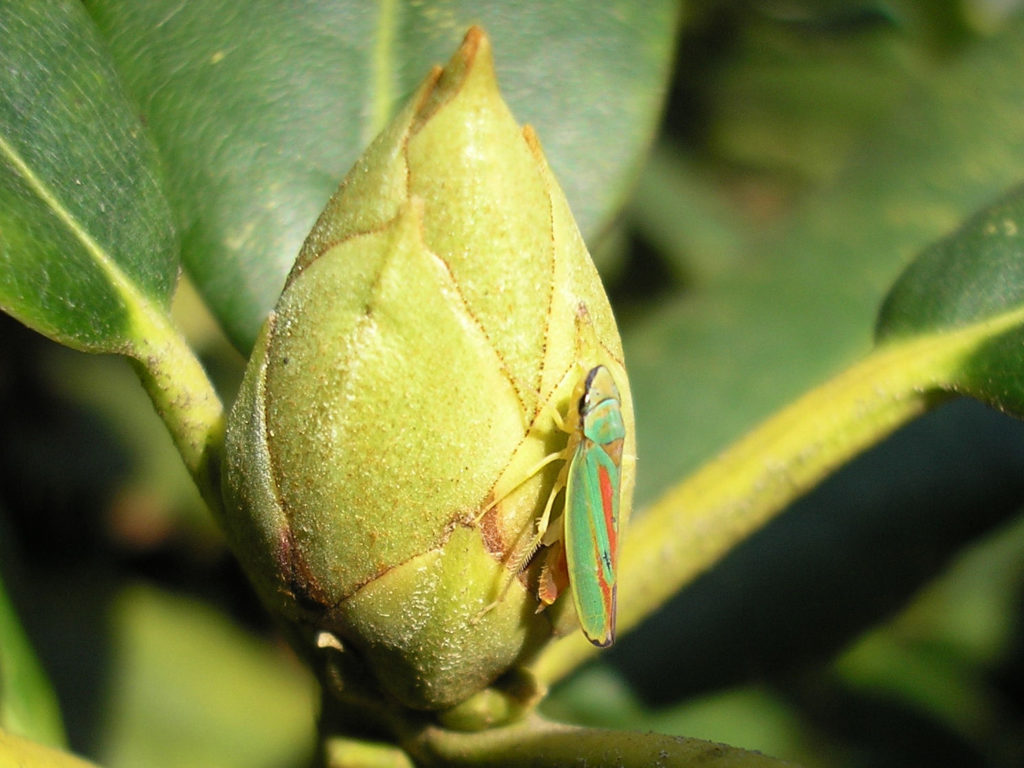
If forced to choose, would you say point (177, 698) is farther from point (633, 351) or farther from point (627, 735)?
point (627, 735)

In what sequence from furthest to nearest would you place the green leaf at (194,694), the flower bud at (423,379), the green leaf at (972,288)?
1. the green leaf at (194,694)
2. the green leaf at (972,288)
3. the flower bud at (423,379)

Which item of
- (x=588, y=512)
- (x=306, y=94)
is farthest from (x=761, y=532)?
(x=306, y=94)

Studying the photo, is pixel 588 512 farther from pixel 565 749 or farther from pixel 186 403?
pixel 186 403

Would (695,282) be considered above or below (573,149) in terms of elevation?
below

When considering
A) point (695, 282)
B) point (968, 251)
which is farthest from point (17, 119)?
point (695, 282)

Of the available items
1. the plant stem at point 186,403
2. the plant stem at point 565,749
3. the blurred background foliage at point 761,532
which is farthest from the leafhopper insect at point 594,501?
the blurred background foliage at point 761,532

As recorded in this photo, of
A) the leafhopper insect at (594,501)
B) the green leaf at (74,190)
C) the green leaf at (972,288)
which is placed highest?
the green leaf at (74,190)

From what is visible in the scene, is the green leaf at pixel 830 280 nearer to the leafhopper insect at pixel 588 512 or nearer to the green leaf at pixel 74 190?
the leafhopper insect at pixel 588 512
